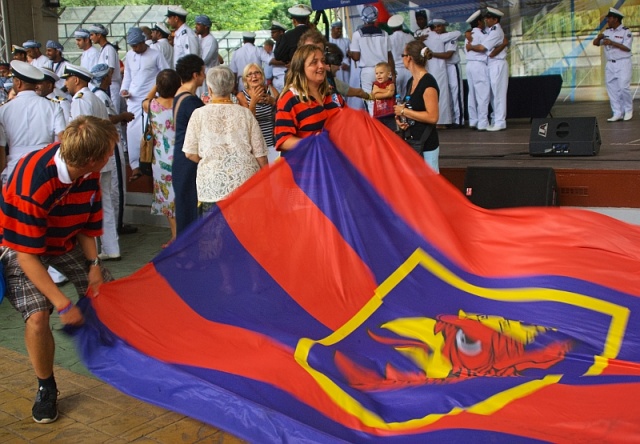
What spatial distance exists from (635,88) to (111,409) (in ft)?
51.8

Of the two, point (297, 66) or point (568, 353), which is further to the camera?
point (297, 66)

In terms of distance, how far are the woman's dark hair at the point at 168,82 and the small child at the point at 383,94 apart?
188 cm

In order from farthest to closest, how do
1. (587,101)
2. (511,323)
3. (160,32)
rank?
(587,101), (160,32), (511,323)

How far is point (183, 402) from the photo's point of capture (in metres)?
3.76

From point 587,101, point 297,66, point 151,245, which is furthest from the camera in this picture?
point 587,101

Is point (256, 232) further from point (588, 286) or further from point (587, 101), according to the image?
point (587, 101)

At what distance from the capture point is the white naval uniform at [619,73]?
12781 mm

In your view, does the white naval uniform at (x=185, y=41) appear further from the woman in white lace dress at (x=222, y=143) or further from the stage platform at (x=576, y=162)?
the woman in white lace dress at (x=222, y=143)

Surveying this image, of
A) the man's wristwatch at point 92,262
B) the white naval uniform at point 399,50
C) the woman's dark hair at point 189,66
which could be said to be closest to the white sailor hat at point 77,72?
the woman's dark hair at point 189,66

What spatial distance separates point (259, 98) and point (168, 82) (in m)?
0.96

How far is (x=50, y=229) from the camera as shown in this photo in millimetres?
3920

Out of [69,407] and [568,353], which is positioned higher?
[568,353]

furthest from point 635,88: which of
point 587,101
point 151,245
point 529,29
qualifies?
point 151,245

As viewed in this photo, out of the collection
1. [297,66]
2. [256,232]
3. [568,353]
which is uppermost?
[297,66]
